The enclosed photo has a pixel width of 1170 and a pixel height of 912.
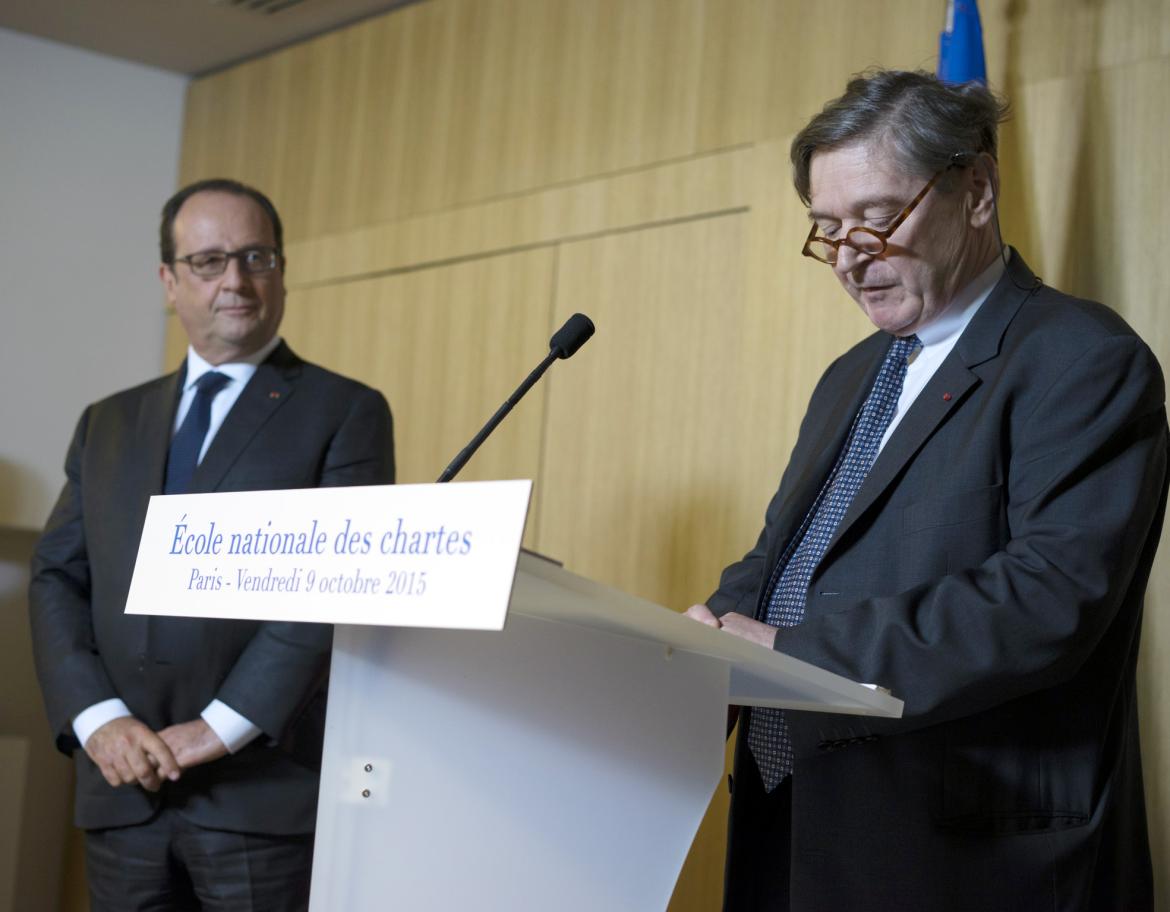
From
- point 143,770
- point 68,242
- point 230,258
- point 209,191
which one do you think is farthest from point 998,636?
point 68,242

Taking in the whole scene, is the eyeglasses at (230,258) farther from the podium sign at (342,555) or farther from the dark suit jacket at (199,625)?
the podium sign at (342,555)

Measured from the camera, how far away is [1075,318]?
190 cm

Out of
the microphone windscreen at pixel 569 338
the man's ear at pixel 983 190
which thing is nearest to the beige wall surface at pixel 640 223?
the man's ear at pixel 983 190

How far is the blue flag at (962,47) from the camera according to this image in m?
3.13

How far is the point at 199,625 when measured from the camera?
2.88 meters

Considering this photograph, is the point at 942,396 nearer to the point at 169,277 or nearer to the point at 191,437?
the point at 191,437

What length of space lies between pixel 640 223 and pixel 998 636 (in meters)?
2.62

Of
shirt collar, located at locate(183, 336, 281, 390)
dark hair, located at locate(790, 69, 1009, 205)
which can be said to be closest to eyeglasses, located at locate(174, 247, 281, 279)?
shirt collar, located at locate(183, 336, 281, 390)

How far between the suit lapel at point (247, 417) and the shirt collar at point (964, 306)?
1.54 m

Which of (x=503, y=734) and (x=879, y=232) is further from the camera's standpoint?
(x=879, y=232)

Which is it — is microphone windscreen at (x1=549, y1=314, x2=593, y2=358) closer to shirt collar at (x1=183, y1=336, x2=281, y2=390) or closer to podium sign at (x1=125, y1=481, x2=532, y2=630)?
podium sign at (x1=125, y1=481, x2=532, y2=630)

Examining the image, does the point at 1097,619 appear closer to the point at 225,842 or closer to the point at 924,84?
the point at 924,84

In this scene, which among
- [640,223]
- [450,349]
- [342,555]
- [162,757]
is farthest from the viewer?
[450,349]

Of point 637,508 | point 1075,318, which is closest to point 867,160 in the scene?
point 1075,318
